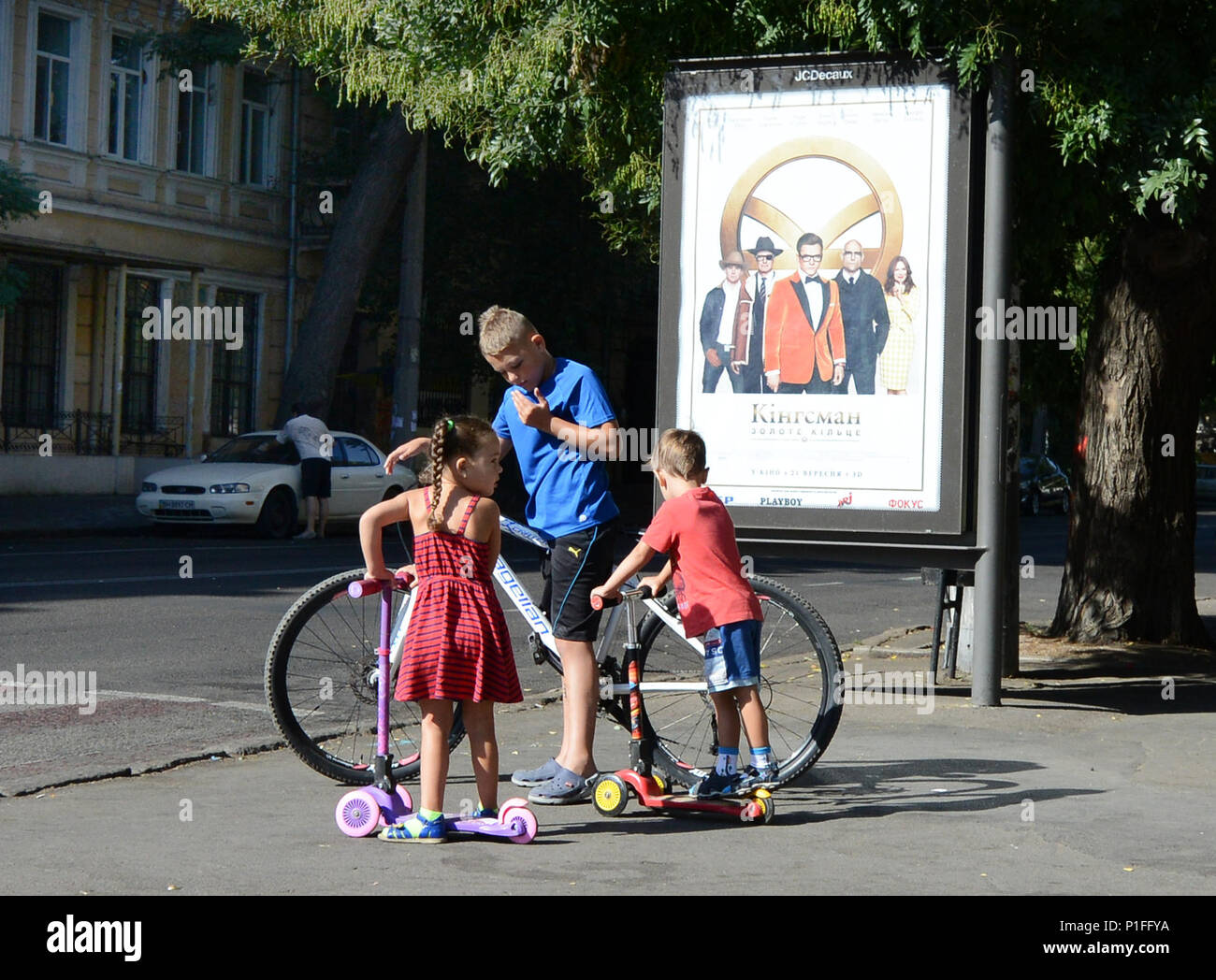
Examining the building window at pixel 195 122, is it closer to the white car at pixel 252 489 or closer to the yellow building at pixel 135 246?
the yellow building at pixel 135 246

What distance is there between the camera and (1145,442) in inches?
432

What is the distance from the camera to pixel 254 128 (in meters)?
32.2

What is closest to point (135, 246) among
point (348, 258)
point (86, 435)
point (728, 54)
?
point (86, 435)

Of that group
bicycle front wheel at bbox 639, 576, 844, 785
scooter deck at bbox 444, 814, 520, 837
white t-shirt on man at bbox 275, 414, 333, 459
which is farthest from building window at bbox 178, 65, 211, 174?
scooter deck at bbox 444, 814, 520, 837

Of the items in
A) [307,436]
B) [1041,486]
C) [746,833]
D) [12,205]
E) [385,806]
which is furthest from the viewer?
[1041,486]

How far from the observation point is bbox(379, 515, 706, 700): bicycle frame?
20.4 ft

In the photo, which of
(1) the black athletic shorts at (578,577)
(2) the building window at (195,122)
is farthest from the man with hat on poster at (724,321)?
(2) the building window at (195,122)

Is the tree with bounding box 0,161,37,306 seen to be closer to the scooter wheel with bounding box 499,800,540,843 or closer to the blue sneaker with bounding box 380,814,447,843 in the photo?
the blue sneaker with bounding box 380,814,447,843

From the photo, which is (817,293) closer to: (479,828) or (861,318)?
(861,318)

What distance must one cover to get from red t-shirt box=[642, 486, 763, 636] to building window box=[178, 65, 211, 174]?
26100 millimetres

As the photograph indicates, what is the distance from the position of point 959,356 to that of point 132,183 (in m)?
23.4

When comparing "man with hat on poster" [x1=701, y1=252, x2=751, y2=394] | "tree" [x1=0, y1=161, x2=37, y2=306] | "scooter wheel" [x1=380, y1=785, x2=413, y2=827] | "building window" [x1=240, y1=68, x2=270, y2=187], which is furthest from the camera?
"building window" [x1=240, y1=68, x2=270, y2=187]

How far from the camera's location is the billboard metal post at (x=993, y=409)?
27.8 feet

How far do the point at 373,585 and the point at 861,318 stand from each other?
3665 millimetres
